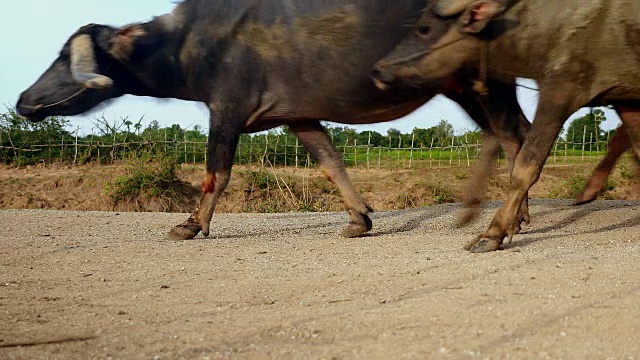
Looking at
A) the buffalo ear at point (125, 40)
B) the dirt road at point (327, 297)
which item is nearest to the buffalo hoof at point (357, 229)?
the dirt road at point (327, 297)

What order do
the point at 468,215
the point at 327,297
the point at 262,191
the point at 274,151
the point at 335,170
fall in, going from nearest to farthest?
the point at 327,297, the point at 468,215, the point at 335,170, the point at 262,191, the point at 274,151

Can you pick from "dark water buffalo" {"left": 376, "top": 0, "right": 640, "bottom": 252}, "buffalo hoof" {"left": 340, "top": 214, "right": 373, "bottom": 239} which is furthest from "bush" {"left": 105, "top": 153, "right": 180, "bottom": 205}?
"dark water buffalo" {"left": 376, "top": 0, "right": 640, "bottom": 252}

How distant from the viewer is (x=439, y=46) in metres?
6.79

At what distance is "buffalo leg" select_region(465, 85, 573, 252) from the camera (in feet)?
20.1

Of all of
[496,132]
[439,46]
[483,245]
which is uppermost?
[439,46]

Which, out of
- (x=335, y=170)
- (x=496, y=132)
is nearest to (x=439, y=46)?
(x=496, y=132)

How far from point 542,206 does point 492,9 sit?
13.4 ft

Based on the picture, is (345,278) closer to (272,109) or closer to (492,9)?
(492,9)

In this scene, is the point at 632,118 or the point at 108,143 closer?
the point at 632,118

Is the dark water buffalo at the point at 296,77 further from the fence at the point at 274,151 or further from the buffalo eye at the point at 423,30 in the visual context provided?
the fence at the point at 274,151

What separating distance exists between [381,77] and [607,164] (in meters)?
2.40

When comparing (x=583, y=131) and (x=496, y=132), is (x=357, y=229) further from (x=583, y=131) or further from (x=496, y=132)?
(x=583, y=131)

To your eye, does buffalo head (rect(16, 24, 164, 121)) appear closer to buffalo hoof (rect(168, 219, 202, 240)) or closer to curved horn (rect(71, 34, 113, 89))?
curved horn (rect(71, 34, 113, 89))

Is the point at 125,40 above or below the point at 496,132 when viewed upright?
above
